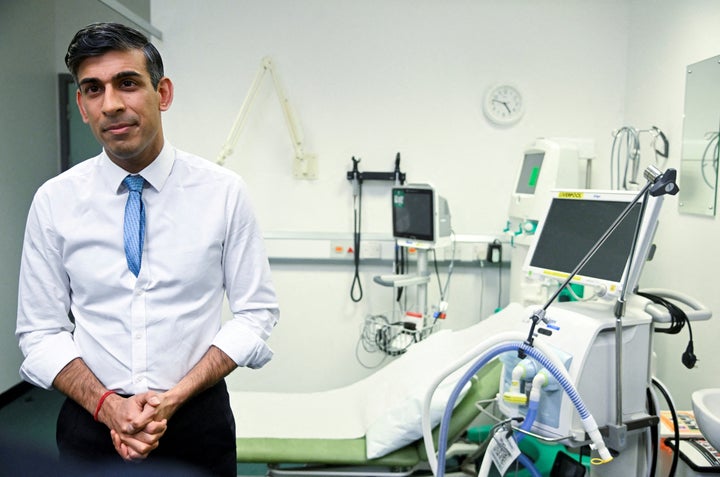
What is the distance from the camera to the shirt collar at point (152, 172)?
1.22 meters

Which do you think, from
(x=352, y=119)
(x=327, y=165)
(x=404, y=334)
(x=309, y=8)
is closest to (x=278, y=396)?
(x=404, y=334)

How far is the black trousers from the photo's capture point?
1.21 meters

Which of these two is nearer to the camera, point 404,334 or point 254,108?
point 404,334

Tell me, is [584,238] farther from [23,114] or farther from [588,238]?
[23,114]

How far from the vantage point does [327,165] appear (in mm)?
3551

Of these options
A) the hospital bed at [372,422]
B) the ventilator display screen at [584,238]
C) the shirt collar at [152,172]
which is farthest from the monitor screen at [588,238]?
the shirt collar at [152,172]

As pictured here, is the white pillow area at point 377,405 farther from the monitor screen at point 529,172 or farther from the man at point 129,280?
the man at point 129,280

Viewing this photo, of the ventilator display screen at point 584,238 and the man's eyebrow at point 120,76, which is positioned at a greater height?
the man's eyebrow at point 120,76

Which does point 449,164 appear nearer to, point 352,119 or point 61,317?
point 352,119

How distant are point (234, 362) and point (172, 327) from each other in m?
0.14

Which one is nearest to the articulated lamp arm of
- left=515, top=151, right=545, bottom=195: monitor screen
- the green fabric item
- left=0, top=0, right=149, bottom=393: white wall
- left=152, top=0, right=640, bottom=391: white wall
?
left=152, top=0, right=640, bottom=391: white wall

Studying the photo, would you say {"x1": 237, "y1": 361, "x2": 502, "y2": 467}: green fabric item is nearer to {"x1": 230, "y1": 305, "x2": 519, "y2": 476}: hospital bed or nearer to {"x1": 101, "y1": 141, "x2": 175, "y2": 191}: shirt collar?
{"x1": 230, "y1": 305, "x2": 519, "y2": 476}: hospital bed

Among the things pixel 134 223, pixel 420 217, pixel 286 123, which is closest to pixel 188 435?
pixel 134 223

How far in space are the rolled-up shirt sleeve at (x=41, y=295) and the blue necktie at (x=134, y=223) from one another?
0.15m
